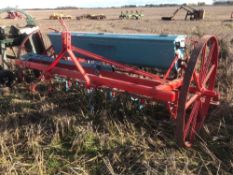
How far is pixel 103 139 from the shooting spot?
3.60 meters

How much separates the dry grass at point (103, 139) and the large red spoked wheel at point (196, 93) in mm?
147

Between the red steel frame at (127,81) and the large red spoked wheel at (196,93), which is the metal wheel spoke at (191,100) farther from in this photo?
the red steel frame at (127,81)

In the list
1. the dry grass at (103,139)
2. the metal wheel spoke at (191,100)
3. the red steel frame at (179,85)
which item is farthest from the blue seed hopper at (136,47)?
the metal wheel spoke at (191,100)

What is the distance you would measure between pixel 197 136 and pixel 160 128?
44 cm

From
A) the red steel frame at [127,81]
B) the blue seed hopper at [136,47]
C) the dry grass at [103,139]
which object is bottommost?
the dry grass at [103,139]

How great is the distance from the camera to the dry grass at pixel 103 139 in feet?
10.4

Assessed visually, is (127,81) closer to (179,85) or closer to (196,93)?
(179,85)

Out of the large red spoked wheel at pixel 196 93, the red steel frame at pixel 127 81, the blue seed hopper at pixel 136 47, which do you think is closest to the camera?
the large red spoked wheel at pixel 196 93

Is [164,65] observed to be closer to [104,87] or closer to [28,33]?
[104,87]

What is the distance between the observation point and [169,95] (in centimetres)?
304

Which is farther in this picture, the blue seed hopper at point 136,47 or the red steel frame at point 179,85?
the blue seed hopper at point 136,47

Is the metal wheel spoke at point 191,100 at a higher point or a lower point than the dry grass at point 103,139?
higher

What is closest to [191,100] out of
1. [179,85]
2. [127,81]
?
[179,85]

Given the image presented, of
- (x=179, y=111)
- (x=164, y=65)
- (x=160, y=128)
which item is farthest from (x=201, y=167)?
(x=164, y=65)
